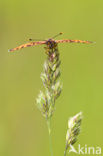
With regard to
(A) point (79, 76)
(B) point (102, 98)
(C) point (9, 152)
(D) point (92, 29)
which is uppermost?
(D) point (92, 29)

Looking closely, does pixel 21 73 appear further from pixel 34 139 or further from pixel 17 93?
pixel 34 139

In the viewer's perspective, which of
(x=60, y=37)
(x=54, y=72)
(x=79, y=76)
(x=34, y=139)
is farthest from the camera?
(x=60, y=37)

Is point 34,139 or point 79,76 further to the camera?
point 79,76

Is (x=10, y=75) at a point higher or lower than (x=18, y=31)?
lower

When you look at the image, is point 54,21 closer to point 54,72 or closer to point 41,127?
point 41,127

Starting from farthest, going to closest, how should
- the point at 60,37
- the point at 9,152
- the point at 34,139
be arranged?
1. the point at 60,37
2. the point at 34,139
3. the point at 9,152

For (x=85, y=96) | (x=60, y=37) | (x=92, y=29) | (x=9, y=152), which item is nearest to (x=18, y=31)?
(x=60, y=37)

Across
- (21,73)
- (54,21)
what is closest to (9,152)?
(21,73)
